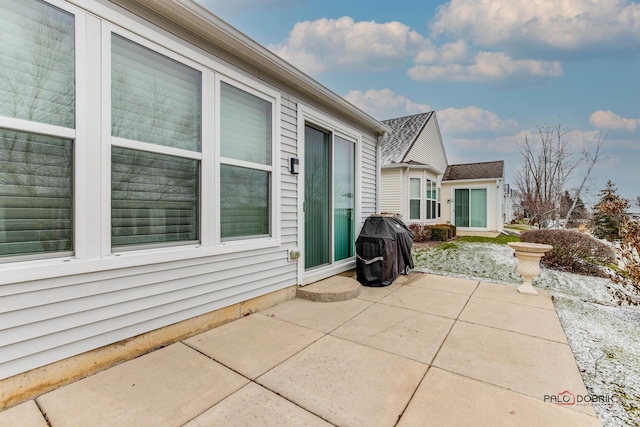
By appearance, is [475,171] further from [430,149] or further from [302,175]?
[302,175]

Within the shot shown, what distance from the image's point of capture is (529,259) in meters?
4.04

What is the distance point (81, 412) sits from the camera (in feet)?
5.38

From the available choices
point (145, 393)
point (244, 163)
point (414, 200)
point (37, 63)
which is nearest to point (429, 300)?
point (244, 163)

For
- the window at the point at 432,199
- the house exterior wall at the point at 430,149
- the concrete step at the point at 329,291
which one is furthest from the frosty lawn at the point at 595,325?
the house exterior wall at the point at 430,149

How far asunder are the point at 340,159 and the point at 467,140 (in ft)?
57.2

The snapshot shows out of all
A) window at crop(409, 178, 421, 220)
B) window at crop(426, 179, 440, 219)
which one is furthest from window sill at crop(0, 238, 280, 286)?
window at crop(426, 179, 440, 219)

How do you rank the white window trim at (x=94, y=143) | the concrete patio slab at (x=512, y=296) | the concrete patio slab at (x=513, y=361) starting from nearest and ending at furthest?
the white window trim at (x=94, y=143) < the concrete patio slab at (x=513, y=361) < the concrete patio slab at (x=512, y=296)

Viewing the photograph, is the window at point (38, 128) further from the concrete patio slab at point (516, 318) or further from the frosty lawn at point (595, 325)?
the concrete patio slab at point (516, 318)

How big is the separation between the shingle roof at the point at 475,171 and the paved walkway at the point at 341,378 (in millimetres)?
12344

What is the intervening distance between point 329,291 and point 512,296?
109 inches

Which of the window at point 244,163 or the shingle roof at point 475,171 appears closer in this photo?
the window at point 244,163

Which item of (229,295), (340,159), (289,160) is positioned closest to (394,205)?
(340,159)

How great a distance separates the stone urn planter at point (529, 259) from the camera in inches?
156

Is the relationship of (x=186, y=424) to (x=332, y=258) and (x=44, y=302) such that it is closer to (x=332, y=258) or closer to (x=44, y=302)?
(x=44, y=302)
